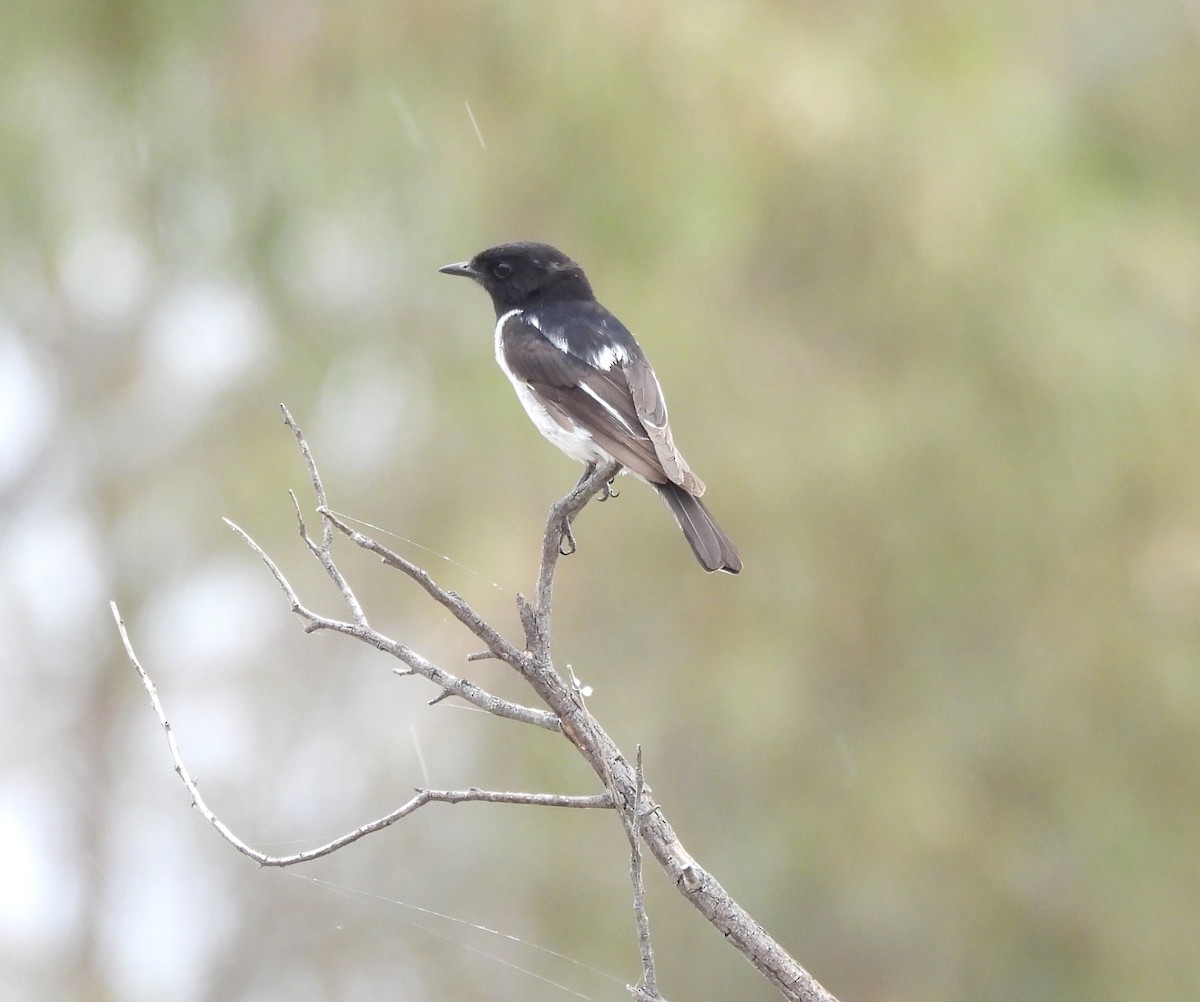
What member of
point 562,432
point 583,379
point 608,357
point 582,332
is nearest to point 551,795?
point 562,432

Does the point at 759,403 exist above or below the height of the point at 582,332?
below

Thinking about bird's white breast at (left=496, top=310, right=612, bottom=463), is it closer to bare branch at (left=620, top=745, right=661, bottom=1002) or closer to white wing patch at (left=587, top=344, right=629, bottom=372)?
white wing patch at (left=587, top=344, right=629, bottom=372)

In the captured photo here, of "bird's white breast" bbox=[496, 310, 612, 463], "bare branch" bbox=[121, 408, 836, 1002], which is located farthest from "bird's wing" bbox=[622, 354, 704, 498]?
"bare branch" bbox=[121, 408, 836, 1002]

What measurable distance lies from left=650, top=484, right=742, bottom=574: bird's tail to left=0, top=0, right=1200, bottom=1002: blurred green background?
111 inches

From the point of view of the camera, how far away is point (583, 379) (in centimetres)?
365

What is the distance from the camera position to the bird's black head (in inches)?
170

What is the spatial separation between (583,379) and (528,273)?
2.69 feet

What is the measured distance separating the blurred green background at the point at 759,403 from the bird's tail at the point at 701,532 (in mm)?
2808

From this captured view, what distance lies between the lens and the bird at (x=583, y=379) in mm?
3141

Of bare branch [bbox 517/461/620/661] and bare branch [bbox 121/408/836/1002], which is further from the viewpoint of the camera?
bare branch [bbox 517/461/620/661]

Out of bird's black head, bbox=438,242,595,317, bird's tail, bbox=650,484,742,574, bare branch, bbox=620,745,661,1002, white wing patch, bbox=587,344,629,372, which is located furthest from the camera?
bird's black head, bbox=438,242,595,317

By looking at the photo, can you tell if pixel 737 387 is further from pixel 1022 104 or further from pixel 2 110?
pixel 2 110

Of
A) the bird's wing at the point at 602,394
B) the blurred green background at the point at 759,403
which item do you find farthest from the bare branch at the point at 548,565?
the blurred green background at the point at 759,403

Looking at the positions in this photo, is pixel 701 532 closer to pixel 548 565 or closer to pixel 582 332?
pixel 548 565
